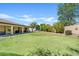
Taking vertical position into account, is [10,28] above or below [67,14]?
below

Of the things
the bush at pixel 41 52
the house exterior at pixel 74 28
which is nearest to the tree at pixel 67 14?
the house exterior at pixel 74 28

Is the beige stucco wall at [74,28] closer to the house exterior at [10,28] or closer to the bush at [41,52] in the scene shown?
the bush at [41,52]

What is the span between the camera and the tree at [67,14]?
11.7ft

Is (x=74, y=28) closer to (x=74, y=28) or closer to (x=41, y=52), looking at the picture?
(x=74, y=28)

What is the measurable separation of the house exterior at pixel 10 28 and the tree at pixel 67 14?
601 millimetres

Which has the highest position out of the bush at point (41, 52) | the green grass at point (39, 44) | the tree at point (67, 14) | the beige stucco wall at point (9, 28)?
the tree at point (67, 14)

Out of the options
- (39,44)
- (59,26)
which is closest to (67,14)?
(59,26)

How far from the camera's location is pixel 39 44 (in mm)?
3590

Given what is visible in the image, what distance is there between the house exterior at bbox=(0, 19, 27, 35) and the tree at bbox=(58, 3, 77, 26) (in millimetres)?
601

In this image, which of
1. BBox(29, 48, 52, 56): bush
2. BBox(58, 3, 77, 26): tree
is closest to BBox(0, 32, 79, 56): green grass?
BBox(29, 48, 52, 56): bush

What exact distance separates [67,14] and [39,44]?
2.10ft

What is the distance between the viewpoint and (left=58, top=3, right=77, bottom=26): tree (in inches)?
141

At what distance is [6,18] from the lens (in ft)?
11.8

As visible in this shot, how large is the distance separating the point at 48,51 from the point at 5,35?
2.34ft
